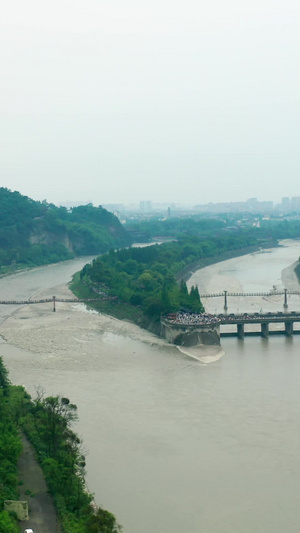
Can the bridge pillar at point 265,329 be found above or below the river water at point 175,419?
above

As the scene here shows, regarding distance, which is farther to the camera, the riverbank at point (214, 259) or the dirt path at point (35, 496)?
the riverbank at point (214, 259)

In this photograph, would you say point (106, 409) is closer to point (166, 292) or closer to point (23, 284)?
point (166, 292)

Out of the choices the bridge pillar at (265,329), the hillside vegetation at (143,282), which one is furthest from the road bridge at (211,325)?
the hillside vegetation at (143,282)

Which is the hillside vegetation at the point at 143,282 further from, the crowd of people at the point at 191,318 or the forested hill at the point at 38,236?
the forested hill at the point at 38,236

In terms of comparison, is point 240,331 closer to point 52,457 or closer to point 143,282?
point 143,282

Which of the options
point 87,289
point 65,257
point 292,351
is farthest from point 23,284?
point 292,351

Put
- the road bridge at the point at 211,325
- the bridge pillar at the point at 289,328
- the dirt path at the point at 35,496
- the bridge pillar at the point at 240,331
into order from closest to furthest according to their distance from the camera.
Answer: the dirt path at the point at 35,496, the road bridge at the point at 211,325, the bridge pillar at the point at 240,331, the bridge pillar at the point at 289,328

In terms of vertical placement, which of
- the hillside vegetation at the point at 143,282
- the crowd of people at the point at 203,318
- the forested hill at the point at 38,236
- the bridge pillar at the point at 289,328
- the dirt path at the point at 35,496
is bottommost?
the dirt path at the point at 35,496
